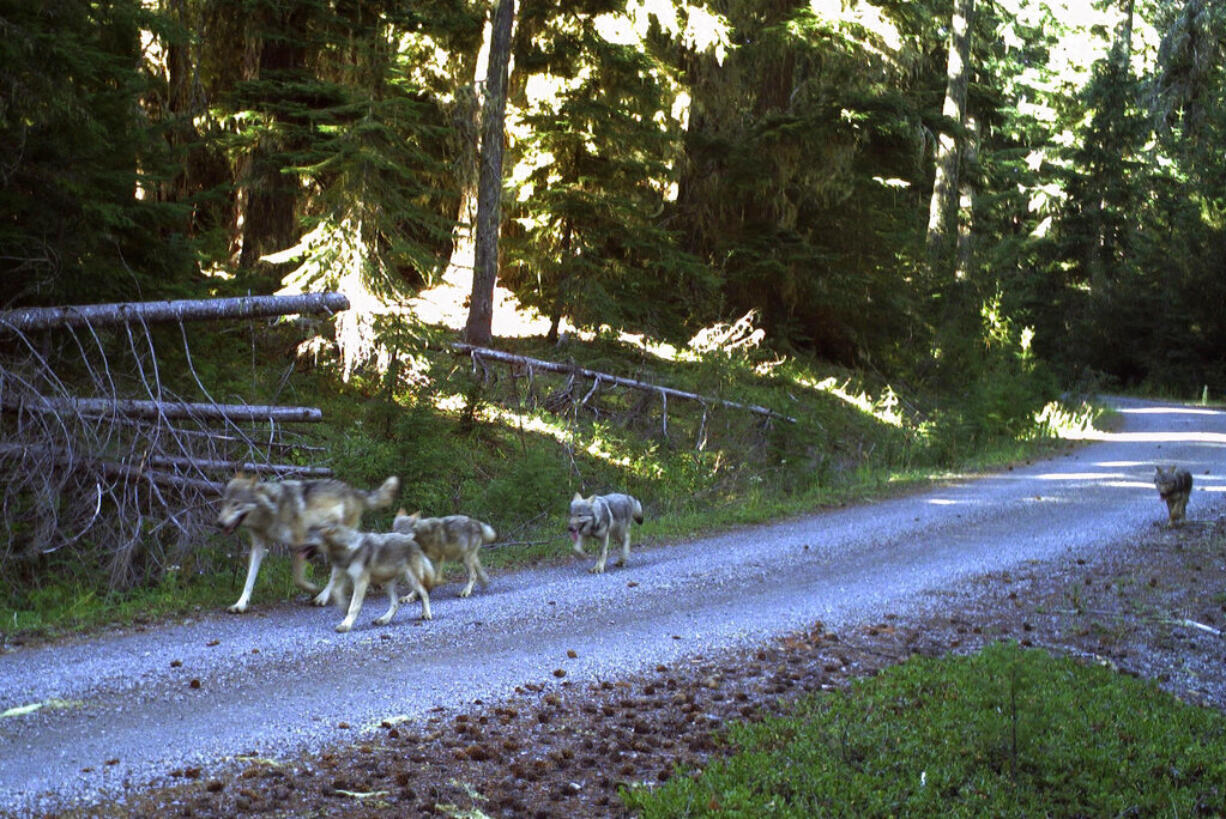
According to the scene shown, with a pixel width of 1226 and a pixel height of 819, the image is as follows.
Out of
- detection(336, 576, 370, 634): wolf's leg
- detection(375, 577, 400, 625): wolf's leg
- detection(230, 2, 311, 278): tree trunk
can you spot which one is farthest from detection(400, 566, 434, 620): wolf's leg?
detection(230, 2, 311, 278): tree trunk

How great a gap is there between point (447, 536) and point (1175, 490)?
9457mm

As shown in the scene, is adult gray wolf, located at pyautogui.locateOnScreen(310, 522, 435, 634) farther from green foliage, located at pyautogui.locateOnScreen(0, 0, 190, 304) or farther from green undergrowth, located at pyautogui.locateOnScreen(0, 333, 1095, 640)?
green foliage, located at pyautogui.locateOnScreen(0, 0, 190, 304)

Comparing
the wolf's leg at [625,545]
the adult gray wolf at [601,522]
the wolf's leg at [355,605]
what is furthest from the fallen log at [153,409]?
the wolf's leg at [625,545]

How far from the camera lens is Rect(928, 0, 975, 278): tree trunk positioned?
34.9 meters

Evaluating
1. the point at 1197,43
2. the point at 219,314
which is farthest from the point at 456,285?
the point at 1197,43

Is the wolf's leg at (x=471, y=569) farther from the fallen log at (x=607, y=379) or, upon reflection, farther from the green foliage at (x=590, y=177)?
the green foliage at (x=590, y=177)

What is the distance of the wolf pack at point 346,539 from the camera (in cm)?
A: 937

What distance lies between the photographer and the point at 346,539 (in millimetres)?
9375

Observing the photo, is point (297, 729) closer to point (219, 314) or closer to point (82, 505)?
point (82, 505)

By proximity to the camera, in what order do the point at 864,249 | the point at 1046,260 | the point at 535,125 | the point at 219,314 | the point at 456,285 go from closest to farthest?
the point at 219,314 < the point at 535,125 < the point at 456,285 < the point at 864,249 < the point at 1046,260

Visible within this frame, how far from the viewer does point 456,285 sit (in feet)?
89.3

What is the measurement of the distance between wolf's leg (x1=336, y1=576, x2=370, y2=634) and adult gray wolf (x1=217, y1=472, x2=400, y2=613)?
1.69 ft

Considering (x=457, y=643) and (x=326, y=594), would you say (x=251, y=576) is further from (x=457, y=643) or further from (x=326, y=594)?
(x=457, y=643)

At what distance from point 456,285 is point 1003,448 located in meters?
13.1
